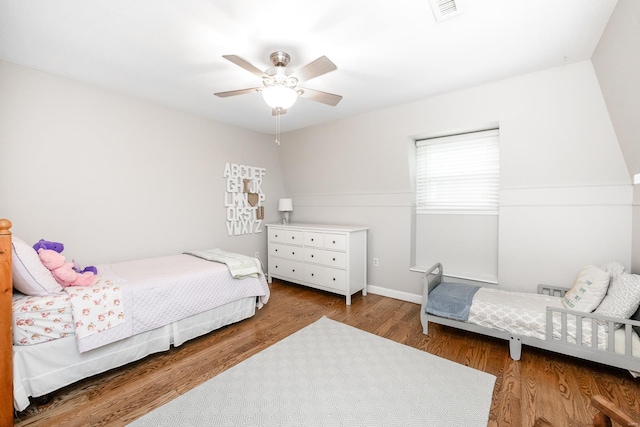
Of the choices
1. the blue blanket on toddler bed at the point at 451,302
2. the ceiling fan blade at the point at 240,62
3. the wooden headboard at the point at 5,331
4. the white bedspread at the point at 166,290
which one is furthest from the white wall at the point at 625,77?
the wooden headboard at the point at 5,331

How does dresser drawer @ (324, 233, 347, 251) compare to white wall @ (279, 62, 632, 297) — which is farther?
dresser drawer @ (324, 233, 347, 251)

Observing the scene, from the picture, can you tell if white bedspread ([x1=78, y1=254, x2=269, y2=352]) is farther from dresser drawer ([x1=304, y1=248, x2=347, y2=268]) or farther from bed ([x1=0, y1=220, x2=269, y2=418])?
dresser drawer ([x1=304, y1=248, x2=347, y2=268])

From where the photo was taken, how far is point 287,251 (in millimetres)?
4184

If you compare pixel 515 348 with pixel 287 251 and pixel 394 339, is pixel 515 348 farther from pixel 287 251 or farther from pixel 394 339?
pixel 287 251

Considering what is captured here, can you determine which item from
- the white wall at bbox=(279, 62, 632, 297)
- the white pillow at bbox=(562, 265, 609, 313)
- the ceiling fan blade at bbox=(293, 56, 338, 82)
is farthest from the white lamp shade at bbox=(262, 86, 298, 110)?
the white pillow at bbox=(562, 265, 609, 313)

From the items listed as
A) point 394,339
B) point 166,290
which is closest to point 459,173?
point 394,339

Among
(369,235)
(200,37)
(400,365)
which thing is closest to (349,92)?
(200,37)

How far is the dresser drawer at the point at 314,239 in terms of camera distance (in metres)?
3.75

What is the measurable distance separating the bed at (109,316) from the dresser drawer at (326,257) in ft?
3.80

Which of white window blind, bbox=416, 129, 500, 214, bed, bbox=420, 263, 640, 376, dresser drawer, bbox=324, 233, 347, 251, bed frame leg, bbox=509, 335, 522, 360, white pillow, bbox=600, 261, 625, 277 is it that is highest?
white window blind, bbox=416, 129, 500, 214

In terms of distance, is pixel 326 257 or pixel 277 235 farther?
pixel 277 235

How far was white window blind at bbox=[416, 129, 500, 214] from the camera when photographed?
10.5 feet

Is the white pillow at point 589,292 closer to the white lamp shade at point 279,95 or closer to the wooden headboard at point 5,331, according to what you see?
the white lamp shade at point 279,95

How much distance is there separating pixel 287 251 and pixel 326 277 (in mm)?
797
